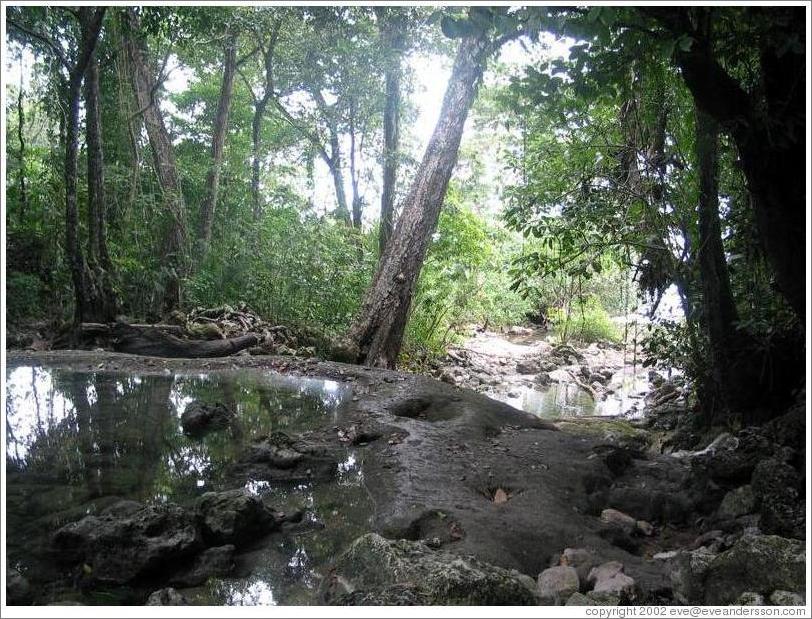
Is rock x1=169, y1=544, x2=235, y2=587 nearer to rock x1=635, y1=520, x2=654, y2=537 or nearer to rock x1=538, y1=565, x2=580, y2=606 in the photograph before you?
rock x1=538, y1=565, x2=580, y2=606

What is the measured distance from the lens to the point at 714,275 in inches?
171

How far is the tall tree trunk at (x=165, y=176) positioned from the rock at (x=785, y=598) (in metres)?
8.82

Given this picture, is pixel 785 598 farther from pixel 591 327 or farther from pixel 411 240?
pixel 591 327

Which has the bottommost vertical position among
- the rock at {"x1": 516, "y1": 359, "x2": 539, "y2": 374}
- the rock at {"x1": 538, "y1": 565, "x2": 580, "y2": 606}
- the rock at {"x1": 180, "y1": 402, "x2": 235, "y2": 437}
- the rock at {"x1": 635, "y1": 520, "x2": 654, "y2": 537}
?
the rock at {"x1": 635, "y1": 520, "x2": 654, "y2": 537}

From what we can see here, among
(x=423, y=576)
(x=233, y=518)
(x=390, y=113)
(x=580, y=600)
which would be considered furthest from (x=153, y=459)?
(x=390, y=113)

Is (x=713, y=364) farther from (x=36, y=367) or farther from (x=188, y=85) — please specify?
(x=188, y=85)

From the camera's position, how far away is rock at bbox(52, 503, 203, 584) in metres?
2.20

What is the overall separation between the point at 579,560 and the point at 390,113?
9.25 m

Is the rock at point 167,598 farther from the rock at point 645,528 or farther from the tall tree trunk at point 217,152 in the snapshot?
the tall tree trunk at point 217,152

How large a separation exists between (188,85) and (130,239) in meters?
6.78

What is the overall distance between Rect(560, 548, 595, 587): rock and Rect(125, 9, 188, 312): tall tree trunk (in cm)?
805

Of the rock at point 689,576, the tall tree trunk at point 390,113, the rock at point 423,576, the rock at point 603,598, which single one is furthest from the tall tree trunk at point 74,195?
the rock at point 689,576

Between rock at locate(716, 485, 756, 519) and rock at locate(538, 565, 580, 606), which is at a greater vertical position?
rock at locate(716, 485, 756, 519)

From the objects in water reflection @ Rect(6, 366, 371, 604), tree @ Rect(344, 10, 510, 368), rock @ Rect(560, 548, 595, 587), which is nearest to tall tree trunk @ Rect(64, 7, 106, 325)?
water reflection @ Rect(6, 366, 371, 604)
